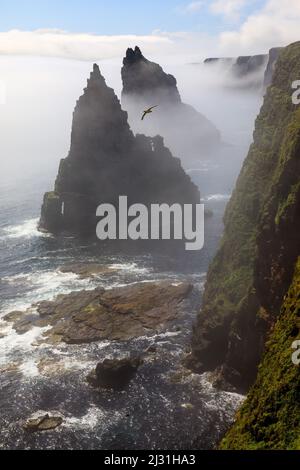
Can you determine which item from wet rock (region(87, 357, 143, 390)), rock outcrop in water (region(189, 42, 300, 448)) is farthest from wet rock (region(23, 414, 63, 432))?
rock outcrop in water (region(189, 42, 300, 448))

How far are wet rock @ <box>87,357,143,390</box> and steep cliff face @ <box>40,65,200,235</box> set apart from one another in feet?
255

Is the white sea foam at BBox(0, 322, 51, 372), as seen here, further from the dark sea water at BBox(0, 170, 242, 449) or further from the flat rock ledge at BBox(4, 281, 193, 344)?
the flat rock ledge at BBox(4, 281, 193, 344)

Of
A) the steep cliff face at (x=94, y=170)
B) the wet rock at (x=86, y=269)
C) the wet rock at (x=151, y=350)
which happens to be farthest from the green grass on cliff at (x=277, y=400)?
the steep cliff face at (x=94, y=170)

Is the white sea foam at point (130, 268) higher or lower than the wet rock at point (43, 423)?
higher

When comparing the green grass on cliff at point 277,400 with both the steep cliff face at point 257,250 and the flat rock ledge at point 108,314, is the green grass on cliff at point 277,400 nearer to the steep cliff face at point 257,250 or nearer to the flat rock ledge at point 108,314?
the steep cliff face at point 257,250

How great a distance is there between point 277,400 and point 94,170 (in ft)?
411

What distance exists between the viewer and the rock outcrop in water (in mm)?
31641

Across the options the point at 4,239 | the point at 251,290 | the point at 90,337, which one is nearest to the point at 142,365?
the point at 90,337

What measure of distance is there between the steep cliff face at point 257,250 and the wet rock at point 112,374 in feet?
36.5

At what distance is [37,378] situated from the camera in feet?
240

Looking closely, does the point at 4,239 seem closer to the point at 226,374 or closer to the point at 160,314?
the point at 160,314

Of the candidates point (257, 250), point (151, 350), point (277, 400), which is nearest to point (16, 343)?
point (151, 350)

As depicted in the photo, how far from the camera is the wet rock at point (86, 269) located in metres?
116

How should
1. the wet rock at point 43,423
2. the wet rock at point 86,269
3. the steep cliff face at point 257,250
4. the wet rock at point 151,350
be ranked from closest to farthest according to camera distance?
the steep cliff face at point 257,250, the wet rock at point 43,423, the wet rock at point 151,350, the wet rock at point 86,269
